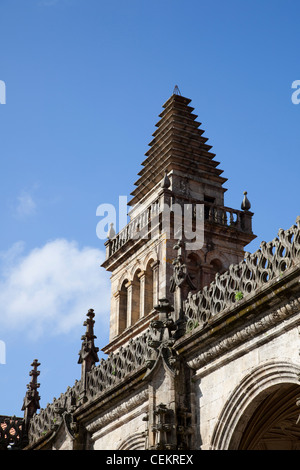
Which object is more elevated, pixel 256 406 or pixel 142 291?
pixel 142 291

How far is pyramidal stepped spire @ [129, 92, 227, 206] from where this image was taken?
3978 centimetres

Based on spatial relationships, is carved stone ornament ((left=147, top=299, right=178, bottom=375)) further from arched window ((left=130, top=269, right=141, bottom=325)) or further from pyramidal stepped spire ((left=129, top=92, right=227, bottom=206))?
pyramidal stepped spire ((left=129, top=92, right=227, bottom=206))

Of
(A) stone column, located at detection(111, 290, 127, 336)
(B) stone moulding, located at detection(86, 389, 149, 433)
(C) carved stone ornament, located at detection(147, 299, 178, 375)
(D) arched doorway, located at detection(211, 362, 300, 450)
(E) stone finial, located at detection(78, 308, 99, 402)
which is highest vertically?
(A) stone column, located at detection(111, 290, 127, 336)

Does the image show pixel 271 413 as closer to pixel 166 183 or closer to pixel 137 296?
pixel 166 183

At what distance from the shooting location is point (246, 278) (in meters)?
18.1

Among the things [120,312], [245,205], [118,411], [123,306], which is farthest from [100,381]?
[245,205]

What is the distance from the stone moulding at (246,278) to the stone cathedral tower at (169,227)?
13.0m

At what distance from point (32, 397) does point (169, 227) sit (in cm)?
937

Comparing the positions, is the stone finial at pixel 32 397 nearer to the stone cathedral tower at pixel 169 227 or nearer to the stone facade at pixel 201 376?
the stone facade at pixel 201 376

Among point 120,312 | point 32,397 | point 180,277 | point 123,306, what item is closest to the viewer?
point 180,277

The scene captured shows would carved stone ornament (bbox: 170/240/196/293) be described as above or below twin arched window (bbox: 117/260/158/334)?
below

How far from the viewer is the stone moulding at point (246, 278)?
662 inches

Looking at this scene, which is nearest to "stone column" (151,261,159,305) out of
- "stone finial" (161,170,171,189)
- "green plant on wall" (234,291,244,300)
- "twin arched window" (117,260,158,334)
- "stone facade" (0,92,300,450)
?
"twin arched window" (117,260,158,334)
